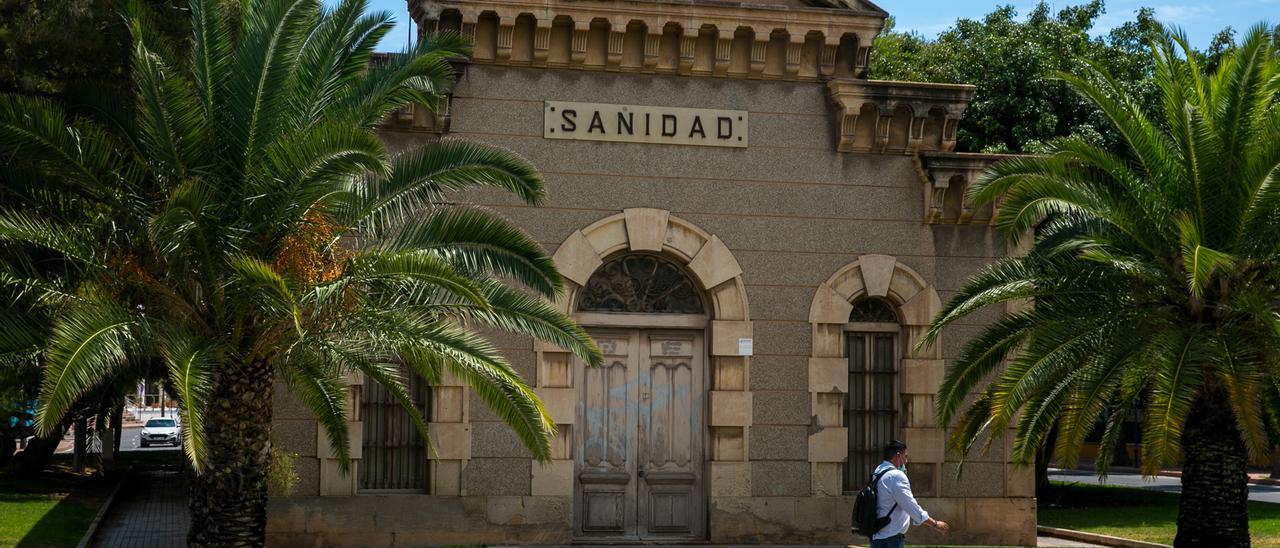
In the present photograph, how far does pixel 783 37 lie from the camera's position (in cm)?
1644

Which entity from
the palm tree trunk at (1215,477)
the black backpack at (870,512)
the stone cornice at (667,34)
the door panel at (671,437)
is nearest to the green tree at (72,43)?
the stone cornice at (667,34)

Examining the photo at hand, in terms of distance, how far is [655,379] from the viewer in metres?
16.4

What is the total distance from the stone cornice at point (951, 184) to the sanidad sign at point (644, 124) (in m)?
2.24

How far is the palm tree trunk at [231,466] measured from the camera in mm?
12141

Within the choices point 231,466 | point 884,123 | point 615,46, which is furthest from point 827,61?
point 231,466

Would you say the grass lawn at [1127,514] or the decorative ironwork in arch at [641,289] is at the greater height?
the decorative ironwork in arch at [641,289]

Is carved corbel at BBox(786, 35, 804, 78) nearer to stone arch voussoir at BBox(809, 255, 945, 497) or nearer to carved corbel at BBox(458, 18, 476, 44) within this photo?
stone arch voussoir at BBox(809, 255, 945, 497)

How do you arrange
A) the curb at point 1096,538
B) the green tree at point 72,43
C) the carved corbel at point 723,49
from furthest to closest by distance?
the green tree at point 72,43, the curb at point 1096,538, the carved corbel at point 723,49

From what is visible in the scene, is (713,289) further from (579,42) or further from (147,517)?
(147,517)

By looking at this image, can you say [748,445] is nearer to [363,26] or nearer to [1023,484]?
[1023,484]

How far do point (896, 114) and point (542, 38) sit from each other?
423 centimetres

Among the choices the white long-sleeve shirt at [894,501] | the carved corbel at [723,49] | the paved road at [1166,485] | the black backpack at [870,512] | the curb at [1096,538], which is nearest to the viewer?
the white long-sleeve shirt at [894,501]

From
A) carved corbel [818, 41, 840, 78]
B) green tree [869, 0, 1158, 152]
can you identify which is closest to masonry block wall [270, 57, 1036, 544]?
carved corbel [818, 41, 840, 78]

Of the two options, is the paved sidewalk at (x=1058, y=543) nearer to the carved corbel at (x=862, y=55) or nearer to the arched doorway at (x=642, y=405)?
the arched doorway at (x=642, y=405)
